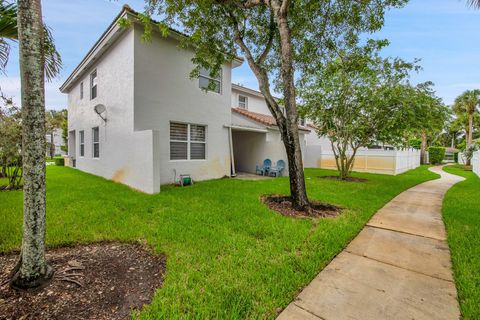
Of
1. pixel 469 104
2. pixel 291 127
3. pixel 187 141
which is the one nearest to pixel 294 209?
pixel 291 127

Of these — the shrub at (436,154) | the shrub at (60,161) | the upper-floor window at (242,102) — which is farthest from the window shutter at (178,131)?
the shrub at (436,154)

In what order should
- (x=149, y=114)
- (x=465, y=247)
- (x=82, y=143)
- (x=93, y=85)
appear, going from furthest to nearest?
1. (x=82, y=143)
2. (x=93, y=85)
3. (x=149, y=114)
4. (x=465, y=247)

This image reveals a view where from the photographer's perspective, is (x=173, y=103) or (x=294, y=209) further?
(x=173, y=103)

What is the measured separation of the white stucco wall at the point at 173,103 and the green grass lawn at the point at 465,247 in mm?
7926

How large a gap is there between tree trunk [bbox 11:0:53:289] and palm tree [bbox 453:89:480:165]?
35.1 meters

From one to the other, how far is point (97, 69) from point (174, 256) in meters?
12.0

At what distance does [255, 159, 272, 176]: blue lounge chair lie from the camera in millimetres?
13497

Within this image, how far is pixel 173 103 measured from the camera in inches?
368

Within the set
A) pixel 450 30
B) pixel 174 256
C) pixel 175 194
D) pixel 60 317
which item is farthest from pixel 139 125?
pixel 450 30

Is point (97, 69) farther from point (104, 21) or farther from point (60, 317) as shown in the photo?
point (60, 317)

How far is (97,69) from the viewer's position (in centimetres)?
1127

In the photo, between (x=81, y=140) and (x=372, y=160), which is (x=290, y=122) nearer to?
(x=372, y=160)

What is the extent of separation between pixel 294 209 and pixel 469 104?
105ft

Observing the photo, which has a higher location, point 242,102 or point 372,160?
point 242,102
